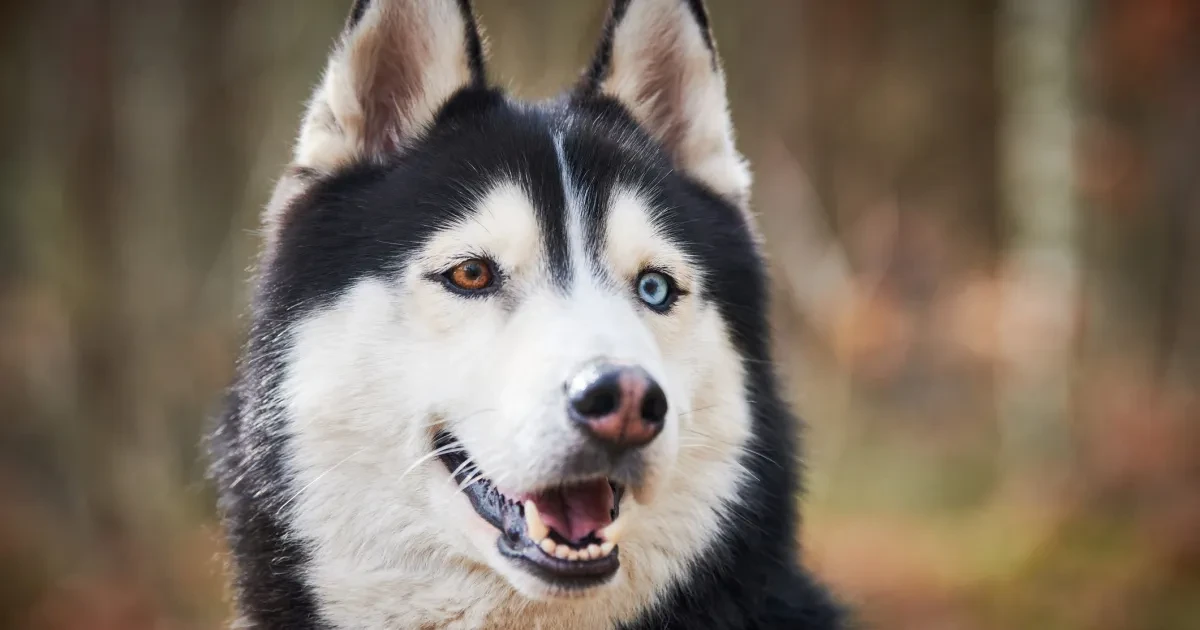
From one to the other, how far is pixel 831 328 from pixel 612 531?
28.6 ft

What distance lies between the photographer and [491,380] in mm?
2219

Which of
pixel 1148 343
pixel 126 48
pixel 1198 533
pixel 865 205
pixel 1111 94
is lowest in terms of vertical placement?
pixel 1198 533

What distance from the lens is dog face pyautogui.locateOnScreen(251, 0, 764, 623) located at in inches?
84.4

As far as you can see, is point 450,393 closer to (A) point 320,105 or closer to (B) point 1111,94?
(A) point 320,105

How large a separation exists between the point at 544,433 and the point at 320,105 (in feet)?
3.84

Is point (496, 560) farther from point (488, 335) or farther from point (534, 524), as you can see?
point (488, 335)

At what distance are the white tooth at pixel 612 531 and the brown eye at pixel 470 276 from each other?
63 cm

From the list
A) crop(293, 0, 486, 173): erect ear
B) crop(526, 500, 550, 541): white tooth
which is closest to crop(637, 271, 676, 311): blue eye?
crop(526, 500, 550, 541): white tooth

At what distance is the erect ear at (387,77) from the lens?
262 cm

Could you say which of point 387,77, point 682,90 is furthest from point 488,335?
point 682,90

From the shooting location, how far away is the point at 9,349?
684cm

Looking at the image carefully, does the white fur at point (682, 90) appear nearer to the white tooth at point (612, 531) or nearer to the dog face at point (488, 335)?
the dog face at point (488, 335)

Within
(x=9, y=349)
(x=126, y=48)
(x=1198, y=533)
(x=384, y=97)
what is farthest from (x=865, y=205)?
(x=384, y=97)

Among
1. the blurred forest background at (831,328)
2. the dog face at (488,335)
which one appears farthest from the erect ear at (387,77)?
the blurred forest background at (831,328)
